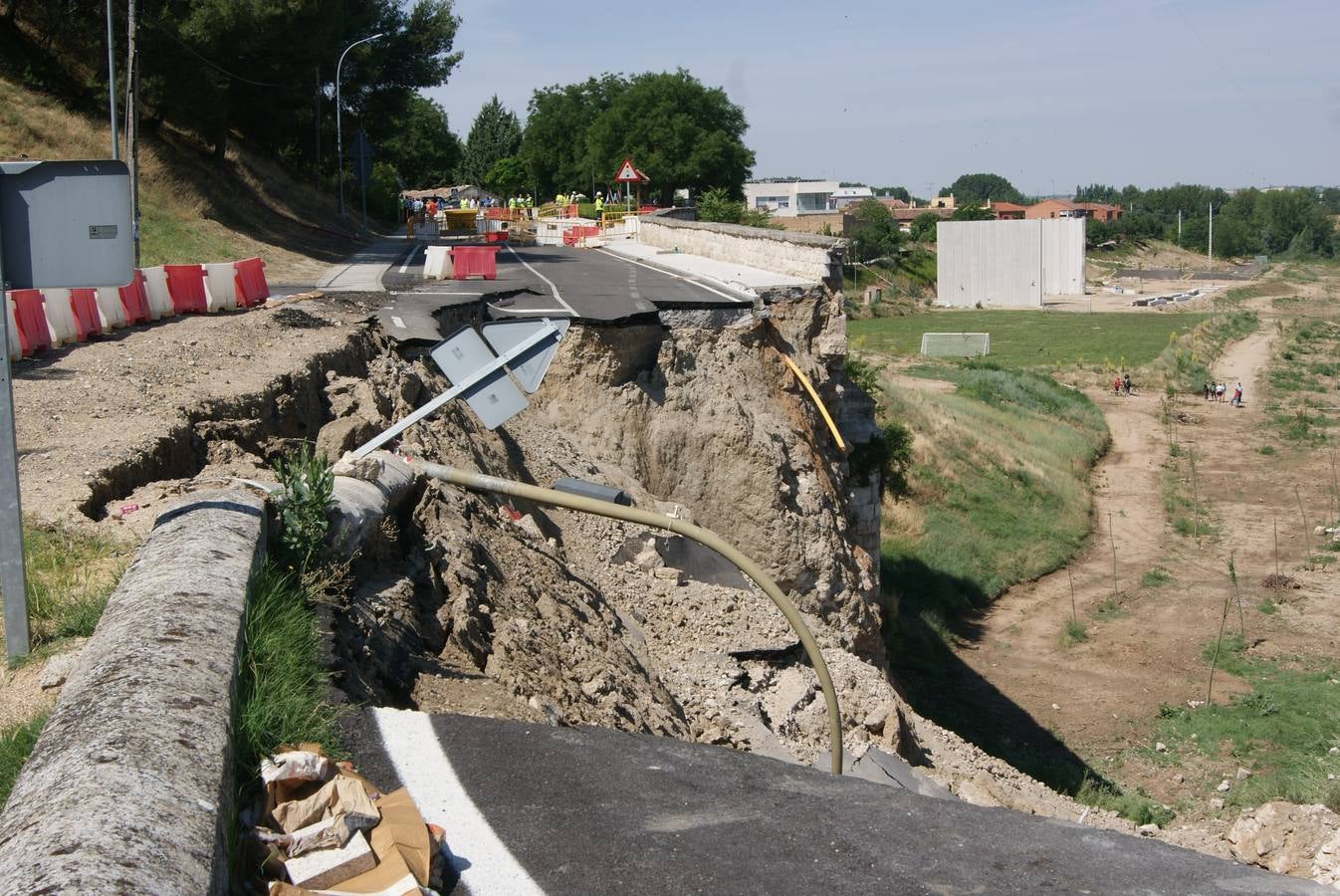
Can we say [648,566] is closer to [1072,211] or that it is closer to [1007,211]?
[1007,211]

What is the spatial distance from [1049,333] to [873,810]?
73365 mm

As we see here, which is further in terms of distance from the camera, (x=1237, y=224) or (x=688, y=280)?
(x=1237, y=224)

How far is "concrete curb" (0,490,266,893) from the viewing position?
292 centimetres

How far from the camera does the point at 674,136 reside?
78062 millimetres

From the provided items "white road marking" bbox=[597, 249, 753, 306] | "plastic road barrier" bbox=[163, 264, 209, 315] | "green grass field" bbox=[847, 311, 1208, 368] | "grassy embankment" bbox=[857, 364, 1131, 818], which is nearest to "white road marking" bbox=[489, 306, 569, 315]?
"white road marking" bbox=[597, 249, 753, 306]

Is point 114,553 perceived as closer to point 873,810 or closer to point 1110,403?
point 873,810

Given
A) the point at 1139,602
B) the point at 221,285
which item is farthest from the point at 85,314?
the point at 1139,602

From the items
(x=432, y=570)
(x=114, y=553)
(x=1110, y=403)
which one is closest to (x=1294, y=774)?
(x=432, y=570)

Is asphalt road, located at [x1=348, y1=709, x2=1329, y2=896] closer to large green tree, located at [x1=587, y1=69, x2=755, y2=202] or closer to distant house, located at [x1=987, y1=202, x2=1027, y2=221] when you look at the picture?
large green tree, located at [x1=587, y1=69, x2=755, y2=202]

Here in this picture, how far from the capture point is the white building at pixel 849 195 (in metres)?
146

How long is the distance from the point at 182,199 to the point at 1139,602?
2624 cm

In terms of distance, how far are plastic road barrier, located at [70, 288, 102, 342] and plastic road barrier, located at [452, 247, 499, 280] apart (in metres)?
10.3

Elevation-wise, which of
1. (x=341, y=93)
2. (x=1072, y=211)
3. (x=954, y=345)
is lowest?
(x=954, y=345)

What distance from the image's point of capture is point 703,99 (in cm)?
8081
